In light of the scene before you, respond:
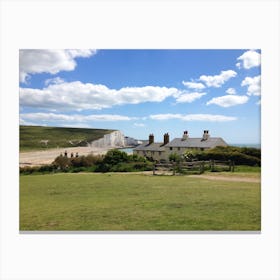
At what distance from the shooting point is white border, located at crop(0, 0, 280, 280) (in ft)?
19.5

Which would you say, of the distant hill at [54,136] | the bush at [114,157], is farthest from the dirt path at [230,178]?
the distant hill at [54,136]

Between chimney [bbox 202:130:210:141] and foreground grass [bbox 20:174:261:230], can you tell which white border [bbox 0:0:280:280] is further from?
chimney [bbox 202:130:210:141]

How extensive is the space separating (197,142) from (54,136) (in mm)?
3356

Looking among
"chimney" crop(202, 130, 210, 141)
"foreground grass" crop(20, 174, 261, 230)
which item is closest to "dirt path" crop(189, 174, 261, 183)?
"foreground grass" crop(20, 174, 261, 230)

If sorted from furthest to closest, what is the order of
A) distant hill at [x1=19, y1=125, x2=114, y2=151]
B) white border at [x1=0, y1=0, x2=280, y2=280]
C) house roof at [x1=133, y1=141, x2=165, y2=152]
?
house roof at [x1=133, y1=141, x2=165, y2=152]
distant hill at [x1=19, y1=125, x2=114, y2=151]
white border at [x1=0, y1=0, x2=280, y2=280]

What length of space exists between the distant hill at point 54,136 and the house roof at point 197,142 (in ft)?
5.23

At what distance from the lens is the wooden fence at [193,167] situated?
26.4 ft

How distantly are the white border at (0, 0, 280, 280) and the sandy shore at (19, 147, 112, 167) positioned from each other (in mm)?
259

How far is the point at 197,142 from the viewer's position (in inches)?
292

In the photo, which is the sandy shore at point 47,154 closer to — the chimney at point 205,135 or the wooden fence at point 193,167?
the wooden fence at point 193,167

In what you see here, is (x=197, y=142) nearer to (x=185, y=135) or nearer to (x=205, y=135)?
(x=205, y=135)
